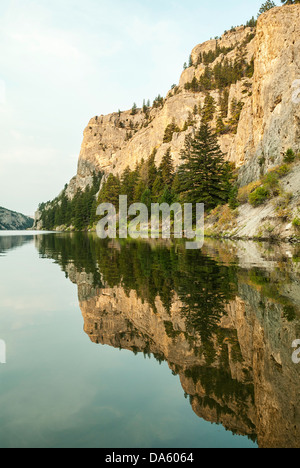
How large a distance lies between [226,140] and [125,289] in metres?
59.0

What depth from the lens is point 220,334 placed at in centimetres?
416

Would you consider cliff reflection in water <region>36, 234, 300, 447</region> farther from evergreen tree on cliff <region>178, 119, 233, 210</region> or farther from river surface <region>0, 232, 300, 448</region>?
evergreen tree on cliff <region>178, 119, 233, 210</region>

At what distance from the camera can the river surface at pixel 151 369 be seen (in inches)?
88.2

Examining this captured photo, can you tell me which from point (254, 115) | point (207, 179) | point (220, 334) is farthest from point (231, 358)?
point (254, 115)

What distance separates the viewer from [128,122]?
132000mm

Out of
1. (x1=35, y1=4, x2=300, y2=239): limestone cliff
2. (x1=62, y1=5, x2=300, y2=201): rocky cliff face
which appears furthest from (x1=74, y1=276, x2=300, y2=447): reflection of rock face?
(x1=62, y1=5, x2=300, y2=201): rocky cliff face

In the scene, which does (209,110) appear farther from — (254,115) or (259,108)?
(259,108)

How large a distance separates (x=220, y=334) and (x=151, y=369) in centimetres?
135

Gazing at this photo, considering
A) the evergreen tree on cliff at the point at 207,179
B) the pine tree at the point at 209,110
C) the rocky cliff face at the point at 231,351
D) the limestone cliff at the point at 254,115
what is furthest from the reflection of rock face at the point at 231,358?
the pine tree at the point at 209,110

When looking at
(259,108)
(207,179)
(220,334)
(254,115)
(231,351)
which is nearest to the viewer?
(231,351)

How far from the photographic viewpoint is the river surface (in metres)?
2.24

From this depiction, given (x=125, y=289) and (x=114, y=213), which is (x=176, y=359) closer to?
(x=125, y=289)

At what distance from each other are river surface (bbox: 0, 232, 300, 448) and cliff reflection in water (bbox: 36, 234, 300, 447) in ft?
0.05
